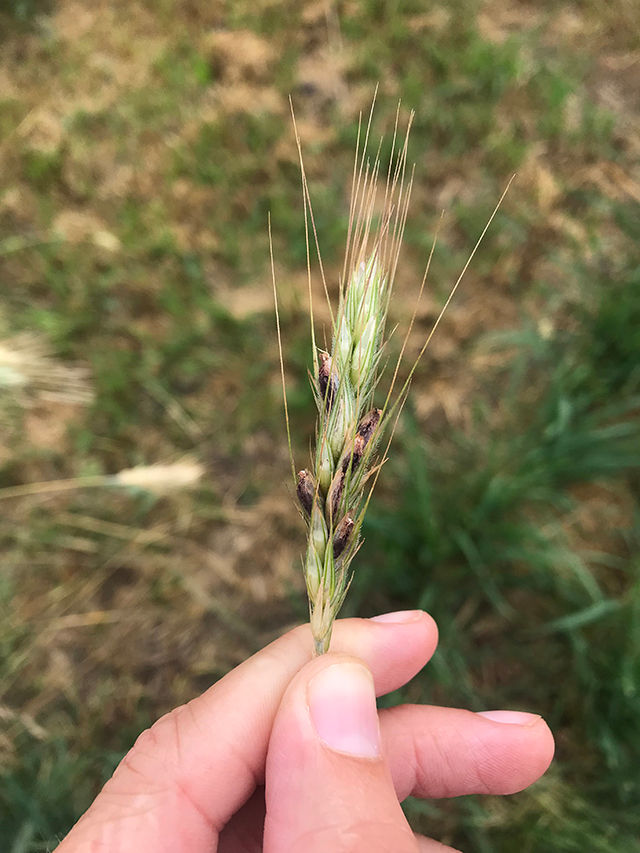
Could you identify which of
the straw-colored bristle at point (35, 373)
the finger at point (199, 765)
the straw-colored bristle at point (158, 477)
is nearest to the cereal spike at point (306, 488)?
the finger at point (199, 765)

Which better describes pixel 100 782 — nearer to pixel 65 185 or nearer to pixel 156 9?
pixel 65 185

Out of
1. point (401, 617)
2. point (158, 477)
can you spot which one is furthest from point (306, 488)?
point (158, 477)

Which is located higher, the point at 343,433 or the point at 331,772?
the point at 343,433

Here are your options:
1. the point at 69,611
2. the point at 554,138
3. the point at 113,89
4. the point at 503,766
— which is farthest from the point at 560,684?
the point at 113,89

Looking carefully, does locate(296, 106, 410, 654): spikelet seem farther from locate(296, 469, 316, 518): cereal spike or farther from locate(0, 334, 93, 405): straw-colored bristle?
locate(0, 334, 93, 405): straw-colored bristle

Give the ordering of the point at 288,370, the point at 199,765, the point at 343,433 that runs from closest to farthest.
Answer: the point at 343,433, the point at 199,765, the point at 288,370

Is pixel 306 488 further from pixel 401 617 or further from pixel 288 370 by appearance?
pixel 288 370
